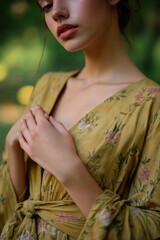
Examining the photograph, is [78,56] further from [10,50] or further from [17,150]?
[17,150]

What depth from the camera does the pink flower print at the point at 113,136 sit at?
1062 mm

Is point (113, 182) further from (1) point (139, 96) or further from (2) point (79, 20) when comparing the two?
(2) point (79, 20)

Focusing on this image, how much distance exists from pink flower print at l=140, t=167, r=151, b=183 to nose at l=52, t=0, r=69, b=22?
0.36 meters

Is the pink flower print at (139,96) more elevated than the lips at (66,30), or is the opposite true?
the lips at (66,30)

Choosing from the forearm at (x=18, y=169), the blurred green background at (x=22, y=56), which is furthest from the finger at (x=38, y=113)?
the blurred green background at (x=22, y=56)

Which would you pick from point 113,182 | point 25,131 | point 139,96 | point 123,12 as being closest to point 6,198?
point 25,131

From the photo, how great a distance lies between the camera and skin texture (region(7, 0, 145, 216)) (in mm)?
1031

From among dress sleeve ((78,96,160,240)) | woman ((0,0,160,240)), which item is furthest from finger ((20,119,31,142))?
dress sleeve ((78,96,160,240))

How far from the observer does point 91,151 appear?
1.06 m

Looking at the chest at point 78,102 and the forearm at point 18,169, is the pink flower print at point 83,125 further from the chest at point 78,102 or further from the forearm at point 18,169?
the forearm at point 18,169

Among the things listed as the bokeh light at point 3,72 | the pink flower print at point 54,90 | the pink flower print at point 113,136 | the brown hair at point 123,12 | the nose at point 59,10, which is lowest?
the pink flower print at point 113,136

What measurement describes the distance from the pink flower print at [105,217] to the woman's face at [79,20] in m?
0.36

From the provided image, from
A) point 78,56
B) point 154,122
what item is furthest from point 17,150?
point 78,56

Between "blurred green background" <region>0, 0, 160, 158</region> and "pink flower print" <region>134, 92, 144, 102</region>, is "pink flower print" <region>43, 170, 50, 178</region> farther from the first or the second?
"blurred green background" <region>0, 0, 160, 158</region>
